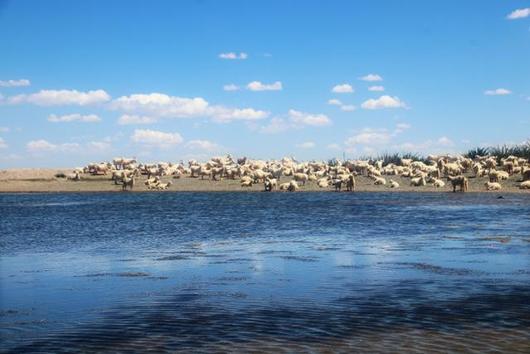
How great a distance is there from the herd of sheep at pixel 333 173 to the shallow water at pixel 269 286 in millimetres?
22187

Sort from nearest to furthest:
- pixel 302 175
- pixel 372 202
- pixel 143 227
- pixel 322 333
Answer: pixel 322 333 → pixel 143 227 → pixel 372 202 → pixel 302 175

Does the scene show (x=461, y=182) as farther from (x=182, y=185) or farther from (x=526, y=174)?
(x=182, y=185)

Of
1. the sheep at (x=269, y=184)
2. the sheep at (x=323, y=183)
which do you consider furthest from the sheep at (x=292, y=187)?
the sheep at (x=323, y=183)

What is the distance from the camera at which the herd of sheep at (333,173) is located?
48156 millimetres

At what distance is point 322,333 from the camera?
27.8 feet

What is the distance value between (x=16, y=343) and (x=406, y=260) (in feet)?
30.6

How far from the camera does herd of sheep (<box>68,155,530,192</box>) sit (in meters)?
48.2

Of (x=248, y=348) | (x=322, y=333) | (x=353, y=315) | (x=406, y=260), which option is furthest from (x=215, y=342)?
(x=406, y=260)

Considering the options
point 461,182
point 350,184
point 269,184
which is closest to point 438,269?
point 461,182

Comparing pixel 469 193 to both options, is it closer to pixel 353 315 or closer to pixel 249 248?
pixel 249 248

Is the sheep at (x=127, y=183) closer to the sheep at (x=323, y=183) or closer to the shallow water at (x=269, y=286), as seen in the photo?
the sheep at (x=323, y=183)

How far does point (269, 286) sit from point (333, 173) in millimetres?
45714

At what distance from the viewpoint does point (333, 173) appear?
57188 mm

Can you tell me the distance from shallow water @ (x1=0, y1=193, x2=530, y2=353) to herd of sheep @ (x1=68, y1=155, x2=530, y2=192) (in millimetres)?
22187
